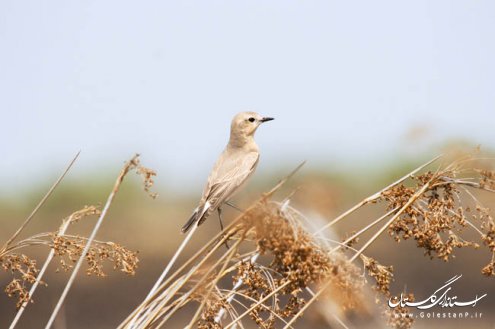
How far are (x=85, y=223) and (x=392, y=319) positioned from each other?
13.6 m

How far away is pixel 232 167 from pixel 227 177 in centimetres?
16

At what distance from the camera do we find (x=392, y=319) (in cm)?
379

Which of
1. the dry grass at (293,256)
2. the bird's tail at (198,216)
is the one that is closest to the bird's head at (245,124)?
the bird's tail at (198,216)

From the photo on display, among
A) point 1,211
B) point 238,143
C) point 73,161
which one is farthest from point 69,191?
point 73,161

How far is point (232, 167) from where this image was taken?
249 inches

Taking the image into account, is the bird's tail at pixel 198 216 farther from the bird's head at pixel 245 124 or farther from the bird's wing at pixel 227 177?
the bird's head at pixel 245 124

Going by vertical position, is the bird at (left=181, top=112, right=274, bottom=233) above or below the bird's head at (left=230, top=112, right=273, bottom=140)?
below

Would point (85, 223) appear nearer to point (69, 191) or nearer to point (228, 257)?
point (69, 191)

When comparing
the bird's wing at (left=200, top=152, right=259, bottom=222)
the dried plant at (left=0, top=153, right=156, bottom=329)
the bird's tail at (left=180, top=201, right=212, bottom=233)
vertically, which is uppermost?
the dried plant at (left=0, top=153, right=156, bottom=329)

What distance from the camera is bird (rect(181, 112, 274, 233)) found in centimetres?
576

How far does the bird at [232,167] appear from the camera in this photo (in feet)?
18.9

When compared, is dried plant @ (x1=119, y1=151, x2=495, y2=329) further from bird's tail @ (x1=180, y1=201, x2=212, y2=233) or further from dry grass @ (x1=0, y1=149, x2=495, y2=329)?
bird's tail @ (x1=180, y1=201, x2=212, y2=233)

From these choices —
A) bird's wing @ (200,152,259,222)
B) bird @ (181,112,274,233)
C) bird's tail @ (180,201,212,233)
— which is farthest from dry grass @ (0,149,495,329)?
bird's wing @ (200,152,259,222)

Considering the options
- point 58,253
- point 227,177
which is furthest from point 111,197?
point 227,177
